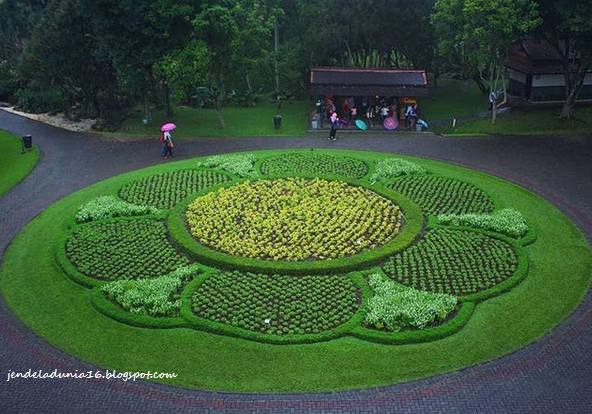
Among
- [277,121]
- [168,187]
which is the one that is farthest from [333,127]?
[168,187]

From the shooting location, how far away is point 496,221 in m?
25.8

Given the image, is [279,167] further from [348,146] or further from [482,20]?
[482,20]

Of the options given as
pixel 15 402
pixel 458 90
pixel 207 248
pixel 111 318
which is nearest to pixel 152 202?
pixel 207 248

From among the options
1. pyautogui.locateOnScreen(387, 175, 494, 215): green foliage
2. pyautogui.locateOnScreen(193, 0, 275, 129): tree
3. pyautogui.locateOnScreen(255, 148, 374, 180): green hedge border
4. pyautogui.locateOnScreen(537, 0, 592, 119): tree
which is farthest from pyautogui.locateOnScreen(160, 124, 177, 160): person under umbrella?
pyautogui.locateOnScreen(537, 0, 592, 119): tree

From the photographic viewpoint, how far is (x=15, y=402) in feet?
53.6

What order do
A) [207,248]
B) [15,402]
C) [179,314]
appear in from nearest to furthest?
[15,402] < [179,314] < [207,248]

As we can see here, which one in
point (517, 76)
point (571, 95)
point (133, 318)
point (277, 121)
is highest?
point (517, 76)

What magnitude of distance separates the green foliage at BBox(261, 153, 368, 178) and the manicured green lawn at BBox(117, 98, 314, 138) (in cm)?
805

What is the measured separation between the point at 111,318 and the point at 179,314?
239 centimetres

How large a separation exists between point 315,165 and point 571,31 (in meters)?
20.0

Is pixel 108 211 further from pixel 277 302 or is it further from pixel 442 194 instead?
pixel 442 194

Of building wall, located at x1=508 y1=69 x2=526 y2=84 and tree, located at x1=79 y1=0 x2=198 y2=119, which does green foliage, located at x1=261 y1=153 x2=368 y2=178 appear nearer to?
tree, located at x1=79 y1=0 x2=198 y2=119

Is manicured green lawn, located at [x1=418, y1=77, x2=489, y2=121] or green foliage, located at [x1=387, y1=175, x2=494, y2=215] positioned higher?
manicured green lawn, located at [x1=418, y1=77, x2=489, y2=121]

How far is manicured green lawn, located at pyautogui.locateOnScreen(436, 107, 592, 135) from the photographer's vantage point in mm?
42031
